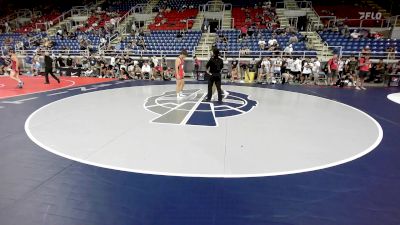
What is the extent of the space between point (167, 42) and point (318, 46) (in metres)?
9.66

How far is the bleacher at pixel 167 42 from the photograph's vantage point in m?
18.2

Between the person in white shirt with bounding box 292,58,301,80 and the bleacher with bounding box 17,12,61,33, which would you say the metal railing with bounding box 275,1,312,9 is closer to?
the person in white shirt with bounding box 292,58,301,80

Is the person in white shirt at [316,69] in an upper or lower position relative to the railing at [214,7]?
lower

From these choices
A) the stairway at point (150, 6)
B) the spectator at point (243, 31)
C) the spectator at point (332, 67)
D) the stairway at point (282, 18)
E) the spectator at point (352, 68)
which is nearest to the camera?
the spectator at point (332, 67)

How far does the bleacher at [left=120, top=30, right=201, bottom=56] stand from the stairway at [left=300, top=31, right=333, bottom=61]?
727 cm

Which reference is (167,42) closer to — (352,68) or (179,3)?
(179,3)

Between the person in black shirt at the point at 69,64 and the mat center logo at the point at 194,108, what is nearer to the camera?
the mat center logo at the point at 194,108

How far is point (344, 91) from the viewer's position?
1116cm

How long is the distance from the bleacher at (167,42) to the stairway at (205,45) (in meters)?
0.33

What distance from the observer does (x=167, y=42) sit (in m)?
19.4

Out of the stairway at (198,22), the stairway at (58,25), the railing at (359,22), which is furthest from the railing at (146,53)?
the railing at (359,22)

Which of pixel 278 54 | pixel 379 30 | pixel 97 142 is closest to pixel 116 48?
pixel 278 54

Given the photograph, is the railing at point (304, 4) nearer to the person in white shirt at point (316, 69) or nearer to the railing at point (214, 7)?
the railing at point (214, 7)

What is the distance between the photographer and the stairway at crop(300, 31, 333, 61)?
16.3 meters
